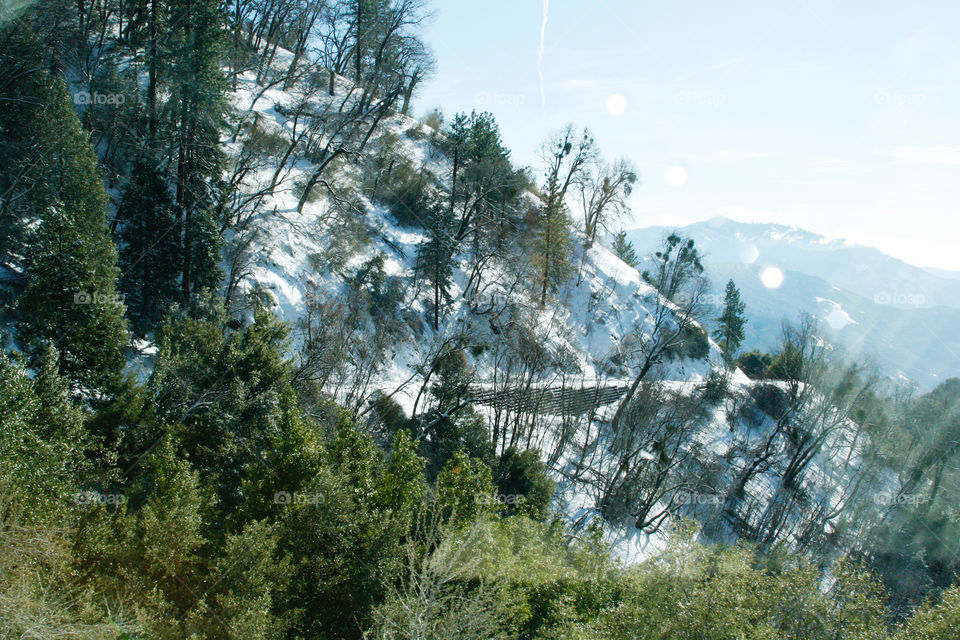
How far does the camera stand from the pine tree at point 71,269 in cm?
1391

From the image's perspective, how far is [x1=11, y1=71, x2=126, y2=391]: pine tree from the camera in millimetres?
13906

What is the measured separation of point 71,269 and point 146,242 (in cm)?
576

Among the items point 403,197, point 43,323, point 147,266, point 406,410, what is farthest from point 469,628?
point 403,197

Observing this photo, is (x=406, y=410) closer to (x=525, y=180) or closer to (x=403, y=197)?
(x=403, y=197)

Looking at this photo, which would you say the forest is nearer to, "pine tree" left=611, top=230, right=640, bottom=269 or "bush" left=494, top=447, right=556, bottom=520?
"bush" left=494, top=447, right=556, bottom=520

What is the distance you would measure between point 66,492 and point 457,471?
30.9 ft

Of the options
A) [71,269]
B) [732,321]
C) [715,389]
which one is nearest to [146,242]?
[71,269]

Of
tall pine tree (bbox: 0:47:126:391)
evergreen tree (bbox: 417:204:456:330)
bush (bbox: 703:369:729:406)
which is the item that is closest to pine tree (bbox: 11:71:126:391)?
tall pine tree (bbox: 0:47:126:391)

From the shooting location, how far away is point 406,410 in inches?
950

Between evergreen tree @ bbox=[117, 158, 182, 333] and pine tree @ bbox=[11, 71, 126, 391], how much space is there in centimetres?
262

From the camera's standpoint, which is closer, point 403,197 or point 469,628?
point 469,628

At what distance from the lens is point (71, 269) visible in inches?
559

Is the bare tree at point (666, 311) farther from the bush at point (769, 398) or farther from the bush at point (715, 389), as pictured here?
the bush at point (769, 398)

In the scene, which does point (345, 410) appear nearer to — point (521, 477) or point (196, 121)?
point (521, 477)
